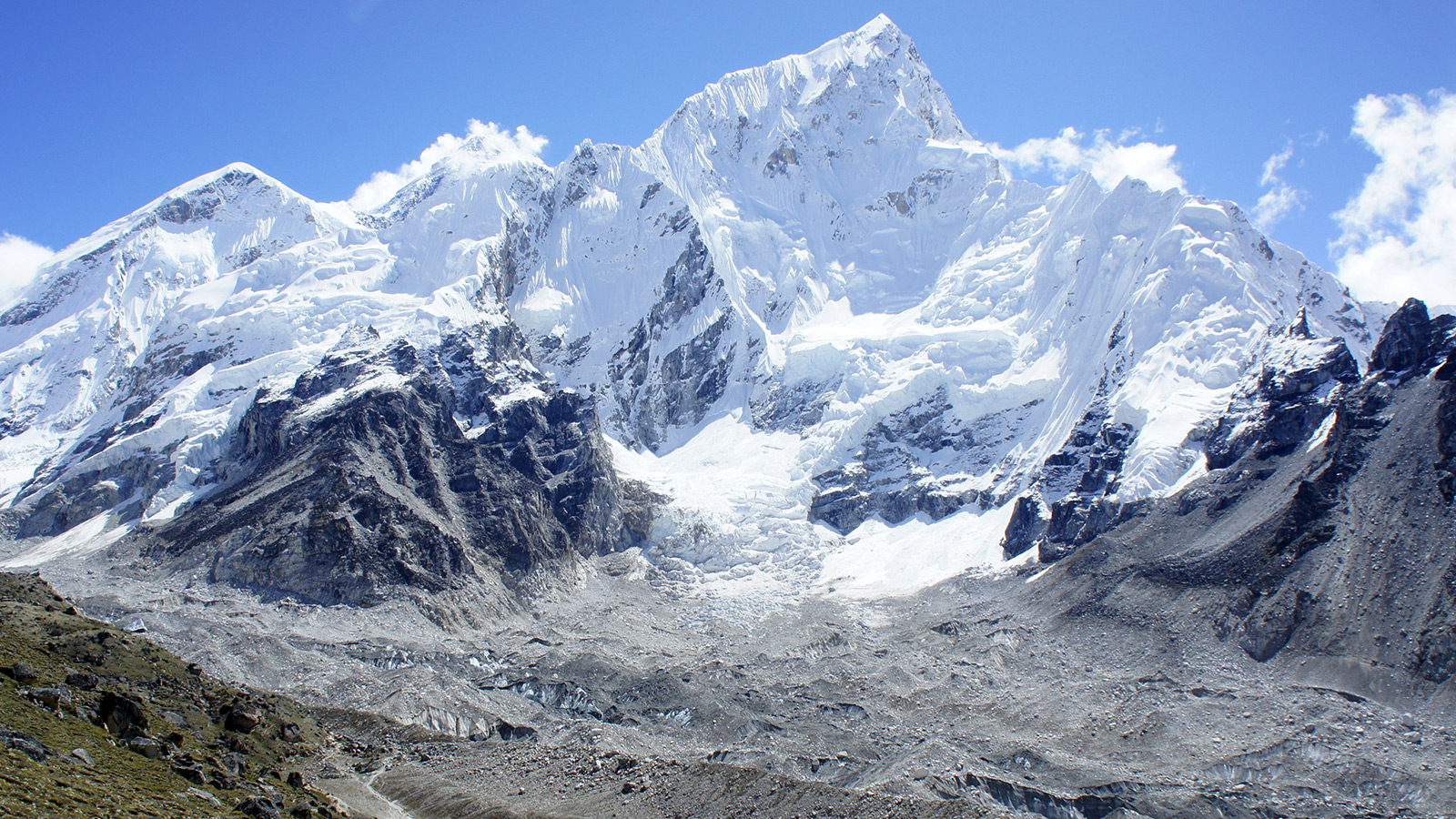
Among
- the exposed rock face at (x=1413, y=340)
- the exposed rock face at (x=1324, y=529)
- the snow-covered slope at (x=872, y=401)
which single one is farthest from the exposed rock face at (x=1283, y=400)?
the snow-covered slope at (x=872, y=401)

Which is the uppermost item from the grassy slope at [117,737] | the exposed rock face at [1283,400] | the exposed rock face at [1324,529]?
the exposed rock face at [1283,400]

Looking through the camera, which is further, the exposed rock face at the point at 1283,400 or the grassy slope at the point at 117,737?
the exposed rock face at the point at 1283,400

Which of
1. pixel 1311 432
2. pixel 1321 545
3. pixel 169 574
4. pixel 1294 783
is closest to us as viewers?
pixel 1294 783

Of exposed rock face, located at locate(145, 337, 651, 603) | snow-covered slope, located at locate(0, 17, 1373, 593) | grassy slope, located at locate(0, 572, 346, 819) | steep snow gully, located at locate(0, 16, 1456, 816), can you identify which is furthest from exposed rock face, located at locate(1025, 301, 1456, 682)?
grassy slope, located at locate(0, 572, 346, 819)

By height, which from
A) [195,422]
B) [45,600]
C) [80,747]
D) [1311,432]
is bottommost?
[80,747]

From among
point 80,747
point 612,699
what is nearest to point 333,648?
point 612,699

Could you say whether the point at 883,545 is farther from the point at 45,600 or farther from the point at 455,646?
the point at 45,600

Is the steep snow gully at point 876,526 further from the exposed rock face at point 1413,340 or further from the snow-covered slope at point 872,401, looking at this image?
the snow-covered slope at point 872,401
